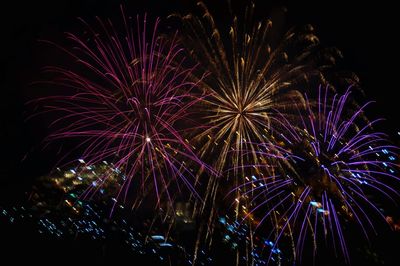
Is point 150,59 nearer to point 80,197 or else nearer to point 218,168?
point 218,168

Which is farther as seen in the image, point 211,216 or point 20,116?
point 20,116

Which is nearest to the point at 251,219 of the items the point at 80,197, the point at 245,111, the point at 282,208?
the point at 282,208

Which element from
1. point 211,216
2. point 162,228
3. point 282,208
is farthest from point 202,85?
point 282,208

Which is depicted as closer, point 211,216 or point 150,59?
point 150,59

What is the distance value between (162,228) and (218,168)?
3.39 m

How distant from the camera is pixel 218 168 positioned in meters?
10.6

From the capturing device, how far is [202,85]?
9938mm

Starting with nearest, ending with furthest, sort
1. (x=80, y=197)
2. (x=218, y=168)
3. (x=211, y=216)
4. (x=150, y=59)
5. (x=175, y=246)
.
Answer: (x=150, y=59), (x=218, y=168), (x=175, y=246), (x=211, y=216), (x=80, y=197)

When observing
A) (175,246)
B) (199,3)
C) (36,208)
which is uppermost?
(199,3)

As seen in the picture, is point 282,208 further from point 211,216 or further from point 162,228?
point 162,228

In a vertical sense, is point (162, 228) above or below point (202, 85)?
below

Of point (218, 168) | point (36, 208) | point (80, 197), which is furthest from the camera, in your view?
point (80, 197)

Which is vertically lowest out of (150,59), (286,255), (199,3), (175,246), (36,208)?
(36,208)

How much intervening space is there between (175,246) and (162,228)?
1295mm
